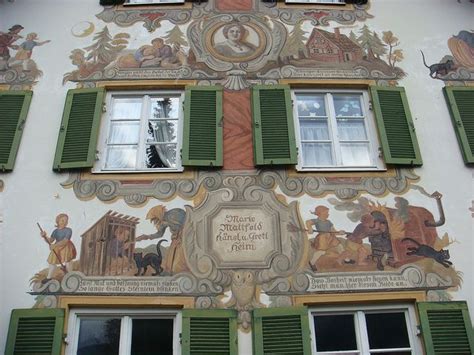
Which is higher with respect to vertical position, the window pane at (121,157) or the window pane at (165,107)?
the window pane at (165,107)

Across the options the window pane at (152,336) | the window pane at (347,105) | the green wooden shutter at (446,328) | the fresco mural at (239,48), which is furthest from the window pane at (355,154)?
the window pane at (152,336)

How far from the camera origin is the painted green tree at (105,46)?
26.8ft

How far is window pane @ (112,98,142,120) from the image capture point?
7720 mm

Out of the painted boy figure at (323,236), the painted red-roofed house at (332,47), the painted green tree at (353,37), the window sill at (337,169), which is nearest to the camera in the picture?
the painted boy figure at (323,236)

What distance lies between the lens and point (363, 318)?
6.22 meters

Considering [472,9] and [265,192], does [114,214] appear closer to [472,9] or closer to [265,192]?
[265,192]

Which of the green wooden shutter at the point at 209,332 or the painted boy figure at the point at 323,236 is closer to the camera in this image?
the green wooden shutter at the point at 209,332

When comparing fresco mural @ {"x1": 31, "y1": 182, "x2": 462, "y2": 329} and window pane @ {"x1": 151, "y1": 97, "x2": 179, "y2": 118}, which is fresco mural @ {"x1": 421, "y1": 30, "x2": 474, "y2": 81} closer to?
fresco mural @ {"x1": 31, "y1": 182, "x2": 462, "y2": 329}

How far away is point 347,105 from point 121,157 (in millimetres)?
3014

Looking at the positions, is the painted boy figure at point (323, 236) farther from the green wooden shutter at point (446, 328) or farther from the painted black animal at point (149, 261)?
the painted black animal at point (149, 261)

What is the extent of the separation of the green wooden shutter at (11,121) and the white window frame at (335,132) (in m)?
3.42

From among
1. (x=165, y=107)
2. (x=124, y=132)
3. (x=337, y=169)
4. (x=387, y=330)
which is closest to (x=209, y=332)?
(x=387, y=330)

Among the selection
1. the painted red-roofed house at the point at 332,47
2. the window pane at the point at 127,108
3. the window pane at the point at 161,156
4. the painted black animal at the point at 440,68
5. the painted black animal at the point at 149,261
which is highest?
the painted red-roofed house at the point at 332,47

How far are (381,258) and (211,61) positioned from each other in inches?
138
